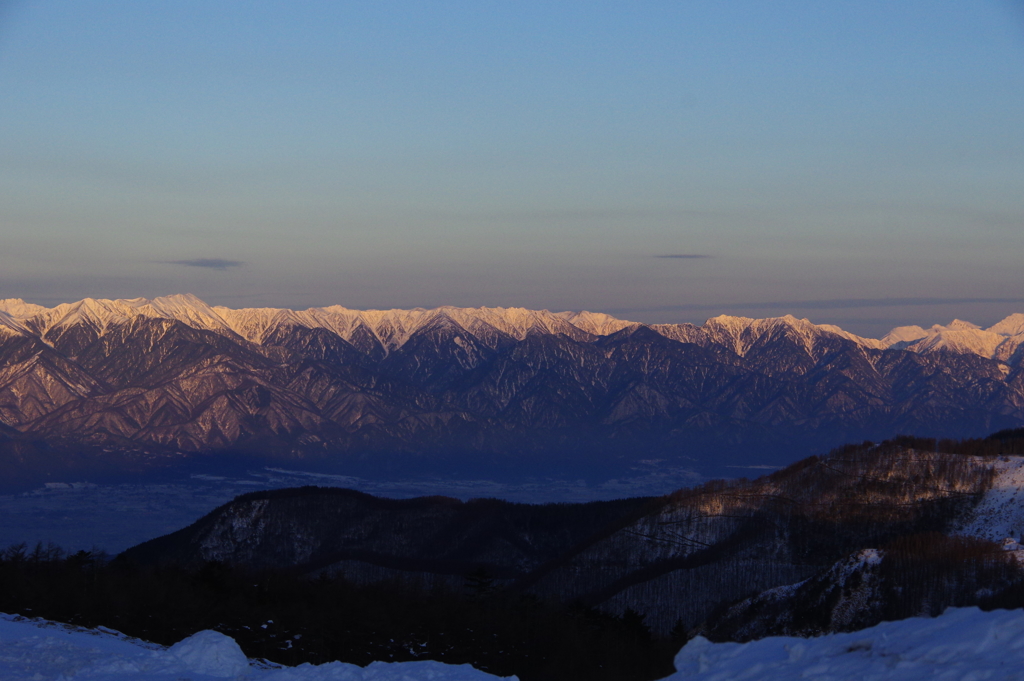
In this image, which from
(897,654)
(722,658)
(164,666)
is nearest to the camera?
(897,654)

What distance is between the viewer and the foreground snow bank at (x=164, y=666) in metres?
42.3

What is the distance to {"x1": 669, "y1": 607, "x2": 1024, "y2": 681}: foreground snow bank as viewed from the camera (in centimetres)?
2898

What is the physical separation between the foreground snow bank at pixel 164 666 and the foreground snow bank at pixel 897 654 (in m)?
13.7

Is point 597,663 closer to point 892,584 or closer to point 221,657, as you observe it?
point 221,657

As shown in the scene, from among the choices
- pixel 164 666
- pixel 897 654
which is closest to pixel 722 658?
pixel 897 654

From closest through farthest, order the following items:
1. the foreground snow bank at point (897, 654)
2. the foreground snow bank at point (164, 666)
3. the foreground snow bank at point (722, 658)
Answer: the foreground snow bank at point (897, 654) → the foreground snow bank at point (722, 658) → the foreground snow bank at point (164, 666)

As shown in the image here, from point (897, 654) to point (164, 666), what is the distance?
29115 millimetres

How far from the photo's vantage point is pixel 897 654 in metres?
31.1

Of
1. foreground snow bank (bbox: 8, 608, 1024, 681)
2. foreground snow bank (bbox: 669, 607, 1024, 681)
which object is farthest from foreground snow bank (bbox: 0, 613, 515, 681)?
foreground snow bank (bbox: 669, 607, 1024, 681)

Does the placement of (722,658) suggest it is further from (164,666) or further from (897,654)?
(164,666)

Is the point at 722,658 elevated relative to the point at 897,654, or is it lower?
lower

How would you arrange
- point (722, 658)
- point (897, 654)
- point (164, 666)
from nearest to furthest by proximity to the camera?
point (897, 654) < point (722, 658) < point (164, 666)

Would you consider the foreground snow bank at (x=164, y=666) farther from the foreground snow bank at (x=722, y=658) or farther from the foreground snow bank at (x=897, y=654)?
the foreground snow bank at (x=897, y=654)

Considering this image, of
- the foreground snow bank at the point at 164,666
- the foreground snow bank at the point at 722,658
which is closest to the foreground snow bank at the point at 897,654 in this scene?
the foreground snow bank at the point at 722,658
